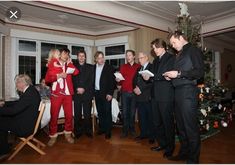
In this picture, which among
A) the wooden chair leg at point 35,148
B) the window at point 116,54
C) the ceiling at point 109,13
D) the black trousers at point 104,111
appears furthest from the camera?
the window at point 116,54

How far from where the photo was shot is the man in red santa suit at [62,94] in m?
3.39

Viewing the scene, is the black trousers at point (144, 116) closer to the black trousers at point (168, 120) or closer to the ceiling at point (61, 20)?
the black trousers at point (168, 120)

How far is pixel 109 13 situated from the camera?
15.1 feet

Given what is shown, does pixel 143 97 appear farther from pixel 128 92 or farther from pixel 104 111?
pixel 104 111

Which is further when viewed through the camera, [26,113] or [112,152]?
[112,152]

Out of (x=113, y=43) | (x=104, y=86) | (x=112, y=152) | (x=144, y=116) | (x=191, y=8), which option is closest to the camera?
(x=112, y=152)

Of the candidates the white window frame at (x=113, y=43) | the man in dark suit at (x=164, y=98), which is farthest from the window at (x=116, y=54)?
the man in dark suit at (x=164, y=98)

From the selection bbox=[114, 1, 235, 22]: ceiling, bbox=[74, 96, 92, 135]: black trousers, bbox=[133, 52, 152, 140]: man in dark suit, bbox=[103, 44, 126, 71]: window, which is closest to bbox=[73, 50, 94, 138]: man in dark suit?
bbox=[74, 96, 92, 135]: black trousers

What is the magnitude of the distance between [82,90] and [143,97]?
1.01m

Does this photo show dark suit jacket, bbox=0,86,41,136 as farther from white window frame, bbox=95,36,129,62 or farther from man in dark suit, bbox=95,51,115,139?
white window frame, bbox=95,36,129,62

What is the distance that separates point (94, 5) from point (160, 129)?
2718mm

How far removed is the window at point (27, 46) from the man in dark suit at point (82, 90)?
278 cm

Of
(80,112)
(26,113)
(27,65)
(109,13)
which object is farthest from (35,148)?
(27,65)

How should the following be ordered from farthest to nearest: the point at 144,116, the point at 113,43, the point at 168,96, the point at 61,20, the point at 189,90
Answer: the point at 113,43 → the point at 61,20 → the point at 144,116 → the point at 168,96 → the point at 189,90
